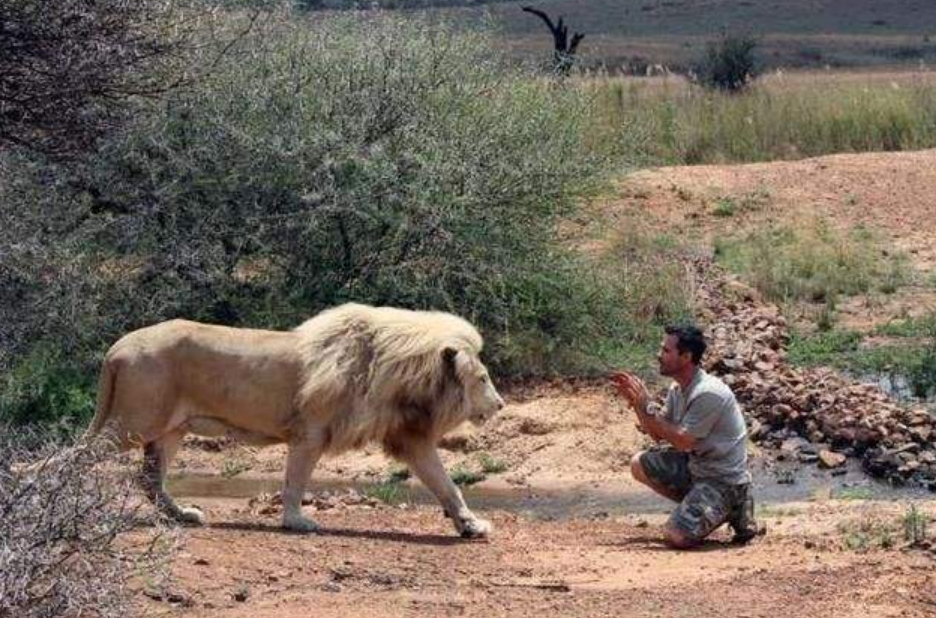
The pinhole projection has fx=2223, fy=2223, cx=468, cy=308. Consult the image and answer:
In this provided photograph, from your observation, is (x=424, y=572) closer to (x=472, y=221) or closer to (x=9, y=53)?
(x=9, y=53)

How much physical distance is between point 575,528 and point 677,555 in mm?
1451

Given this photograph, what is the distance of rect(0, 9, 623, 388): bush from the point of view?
1816cm

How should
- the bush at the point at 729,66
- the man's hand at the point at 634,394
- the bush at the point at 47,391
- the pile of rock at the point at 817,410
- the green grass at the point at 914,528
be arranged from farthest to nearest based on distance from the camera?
Answer: the bush at the point at 729,66 → the bush at the point at 47,391 → the pile of rock at the point at 817,410 → the man's hand at the point at 634,394 → the green grass at the point at 914,528

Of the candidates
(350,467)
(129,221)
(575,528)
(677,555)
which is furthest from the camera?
(129,221)

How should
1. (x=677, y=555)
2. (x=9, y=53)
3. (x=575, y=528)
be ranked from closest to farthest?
(x=9, y=53)
(x=677, y=555)
(x=575, y=528)

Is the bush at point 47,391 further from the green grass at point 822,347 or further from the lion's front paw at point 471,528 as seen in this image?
the green grass at point 822,347

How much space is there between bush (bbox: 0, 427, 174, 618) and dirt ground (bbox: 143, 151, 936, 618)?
3.41 ft

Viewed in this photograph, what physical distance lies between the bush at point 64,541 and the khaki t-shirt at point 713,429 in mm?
3964

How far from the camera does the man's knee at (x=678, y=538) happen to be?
12.2 metres

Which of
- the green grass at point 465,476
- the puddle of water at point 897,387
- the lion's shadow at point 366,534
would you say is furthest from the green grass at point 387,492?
the puddle of water at point 897,387

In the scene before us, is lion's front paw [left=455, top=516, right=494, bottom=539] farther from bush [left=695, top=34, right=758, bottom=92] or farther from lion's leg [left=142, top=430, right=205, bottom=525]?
bush [left=695, top=34, right=758, bottom=92]

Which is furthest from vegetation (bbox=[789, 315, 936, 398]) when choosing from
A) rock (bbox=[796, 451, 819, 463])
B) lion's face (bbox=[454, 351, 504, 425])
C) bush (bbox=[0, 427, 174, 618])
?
bush (bbox=[0, 427, 174, 618])

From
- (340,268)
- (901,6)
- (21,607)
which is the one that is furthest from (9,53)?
(901,6)

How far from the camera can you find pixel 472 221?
18688 mm
